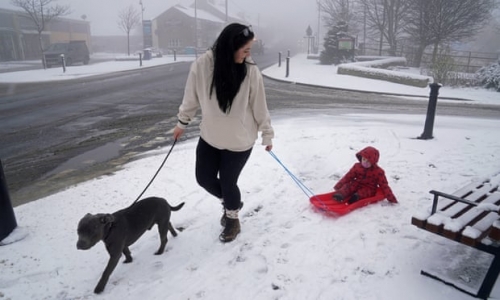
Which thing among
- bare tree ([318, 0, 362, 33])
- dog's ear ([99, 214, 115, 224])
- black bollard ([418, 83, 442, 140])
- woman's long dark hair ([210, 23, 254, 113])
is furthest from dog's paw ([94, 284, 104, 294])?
bare tree ([318, 0, 362, 33])

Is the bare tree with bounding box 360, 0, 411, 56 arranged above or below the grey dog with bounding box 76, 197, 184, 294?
above

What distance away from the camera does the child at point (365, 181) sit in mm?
3797

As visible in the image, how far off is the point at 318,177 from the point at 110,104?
776cm

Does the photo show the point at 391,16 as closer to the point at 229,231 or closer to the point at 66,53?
the point at 66,53

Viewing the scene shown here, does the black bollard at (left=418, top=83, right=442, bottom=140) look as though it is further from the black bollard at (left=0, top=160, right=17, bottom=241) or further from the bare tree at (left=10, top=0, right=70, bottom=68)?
the bare tree at (left=10, top=0, right=70, bottom=68)

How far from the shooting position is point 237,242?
3.18 meters

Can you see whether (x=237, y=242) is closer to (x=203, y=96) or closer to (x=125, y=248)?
(x=125, y=248)

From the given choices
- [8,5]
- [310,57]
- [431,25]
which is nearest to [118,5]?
[8,5]

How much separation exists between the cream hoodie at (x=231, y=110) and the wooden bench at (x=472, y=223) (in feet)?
4.80

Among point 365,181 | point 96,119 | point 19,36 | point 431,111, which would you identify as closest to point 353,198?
point 365,181

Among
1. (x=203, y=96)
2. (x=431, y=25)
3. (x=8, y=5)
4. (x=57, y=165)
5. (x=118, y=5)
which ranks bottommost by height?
(x=57, y=165)

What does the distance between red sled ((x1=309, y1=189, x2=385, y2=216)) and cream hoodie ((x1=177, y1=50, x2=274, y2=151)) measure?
1.20 meters

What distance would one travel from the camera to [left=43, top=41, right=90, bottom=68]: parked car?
79.1 feet

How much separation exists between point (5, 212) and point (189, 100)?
6.59 feet
